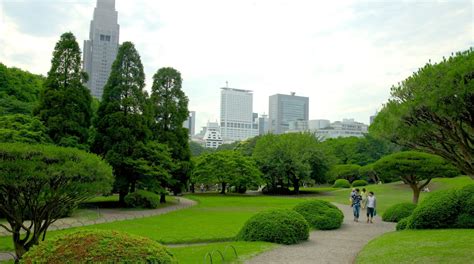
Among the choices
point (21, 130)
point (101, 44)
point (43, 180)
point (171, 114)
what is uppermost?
point (101, 44)

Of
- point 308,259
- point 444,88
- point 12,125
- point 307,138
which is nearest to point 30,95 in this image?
point 12,125

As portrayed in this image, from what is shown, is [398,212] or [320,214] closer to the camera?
[320,214]

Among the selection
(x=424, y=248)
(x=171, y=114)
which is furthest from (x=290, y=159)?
(x=424, y=248)

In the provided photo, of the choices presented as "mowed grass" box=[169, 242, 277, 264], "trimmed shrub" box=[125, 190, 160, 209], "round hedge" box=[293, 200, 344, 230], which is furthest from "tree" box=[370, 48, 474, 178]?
"trimmed shrub" box=[125, 190, 160, 209]

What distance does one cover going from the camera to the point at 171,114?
35.8 m

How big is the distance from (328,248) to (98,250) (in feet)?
30.7

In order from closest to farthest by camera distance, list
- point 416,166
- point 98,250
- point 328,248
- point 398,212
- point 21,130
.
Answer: point 98,250, point 328,248, point 21,130, point 398,212, point 416,166

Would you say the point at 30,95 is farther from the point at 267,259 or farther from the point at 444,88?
the point at 444,88

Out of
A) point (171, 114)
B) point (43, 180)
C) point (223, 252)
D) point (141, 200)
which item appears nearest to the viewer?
point (43, 180)

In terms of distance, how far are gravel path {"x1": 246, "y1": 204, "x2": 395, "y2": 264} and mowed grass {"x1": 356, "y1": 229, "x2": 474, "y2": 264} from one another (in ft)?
2.29

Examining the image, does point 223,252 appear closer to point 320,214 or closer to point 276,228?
point 276,228

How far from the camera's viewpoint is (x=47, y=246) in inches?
251

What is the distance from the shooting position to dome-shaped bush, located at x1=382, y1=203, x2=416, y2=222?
21.2 metres

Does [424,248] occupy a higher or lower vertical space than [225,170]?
lower
